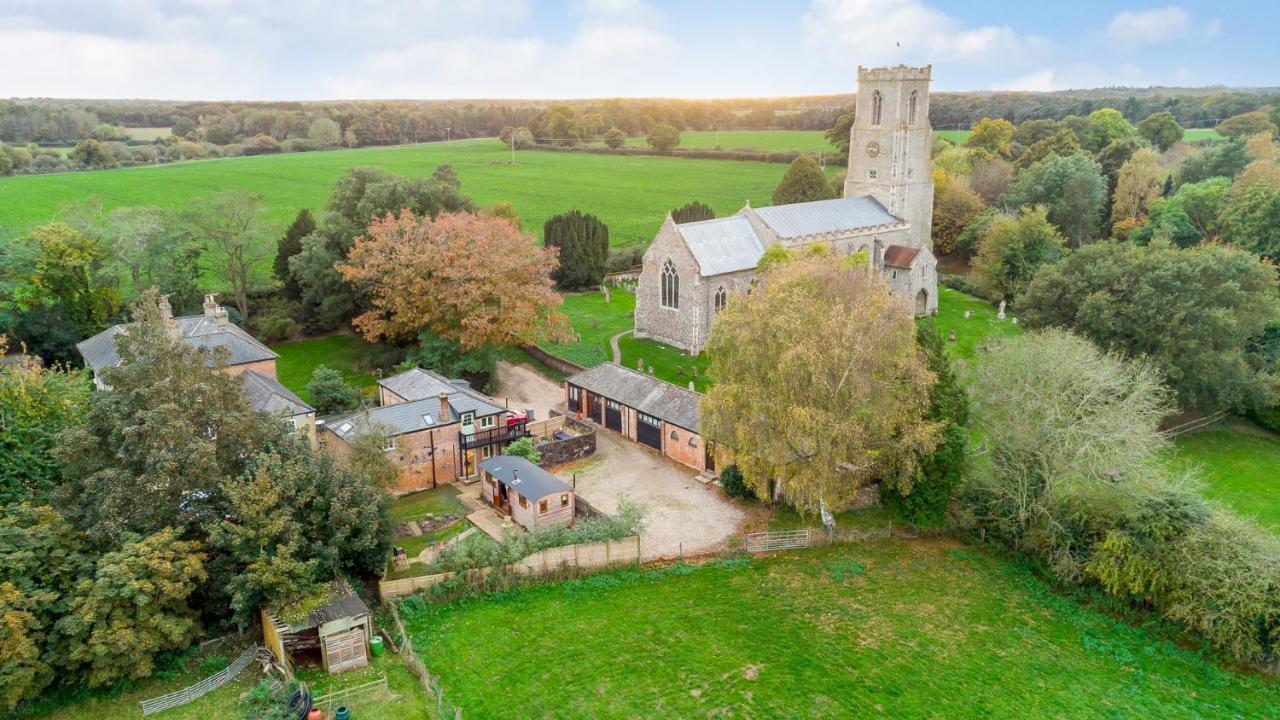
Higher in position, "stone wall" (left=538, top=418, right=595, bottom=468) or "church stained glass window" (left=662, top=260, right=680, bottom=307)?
"church stained glass window" (left=662, top=260, right=680, bottom=307)

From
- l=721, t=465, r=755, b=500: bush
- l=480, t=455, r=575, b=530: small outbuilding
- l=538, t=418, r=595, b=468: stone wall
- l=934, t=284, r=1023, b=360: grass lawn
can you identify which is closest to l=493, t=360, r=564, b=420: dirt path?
l=538, t=418, r=595, b=468: stone wall

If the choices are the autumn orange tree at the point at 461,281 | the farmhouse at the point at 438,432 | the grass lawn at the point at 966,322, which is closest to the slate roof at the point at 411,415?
the farmhouse at the point at 438,432

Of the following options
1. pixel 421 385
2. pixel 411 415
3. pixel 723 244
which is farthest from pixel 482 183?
pixel 411 415

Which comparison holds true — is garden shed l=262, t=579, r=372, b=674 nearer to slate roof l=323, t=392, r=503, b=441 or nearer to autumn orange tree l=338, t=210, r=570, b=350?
slate roof l=323, t=392, r=503, b=441

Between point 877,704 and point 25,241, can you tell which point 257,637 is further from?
point 25,241

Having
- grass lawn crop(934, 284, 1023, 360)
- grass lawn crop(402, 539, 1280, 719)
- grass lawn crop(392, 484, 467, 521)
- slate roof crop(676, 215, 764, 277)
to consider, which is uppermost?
slate roof crop(676, 215, 764, 277)

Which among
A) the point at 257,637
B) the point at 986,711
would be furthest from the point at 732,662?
the point at 257,637

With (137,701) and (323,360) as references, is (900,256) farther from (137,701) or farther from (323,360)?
(137,701)
